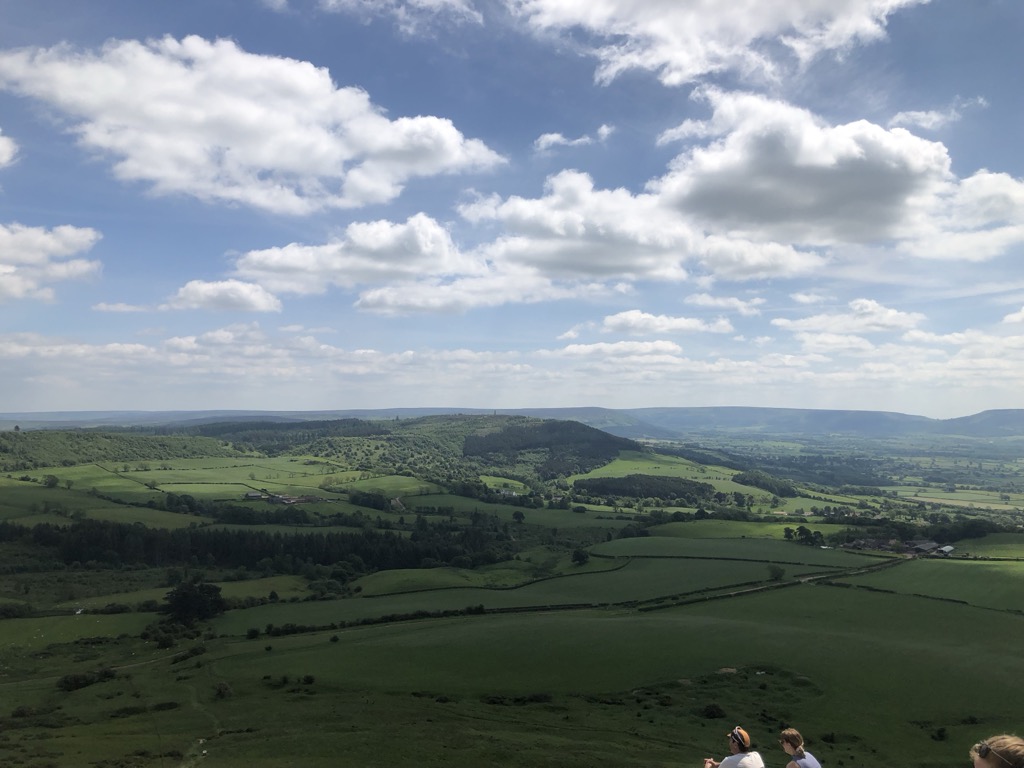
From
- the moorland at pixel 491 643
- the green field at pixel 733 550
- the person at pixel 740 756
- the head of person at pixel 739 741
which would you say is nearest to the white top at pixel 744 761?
the person at pixel 740 756

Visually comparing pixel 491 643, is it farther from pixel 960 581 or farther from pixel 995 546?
pixel 995 546

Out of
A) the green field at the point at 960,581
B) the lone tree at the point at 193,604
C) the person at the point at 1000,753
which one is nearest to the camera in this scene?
the person at the point at 1000,753

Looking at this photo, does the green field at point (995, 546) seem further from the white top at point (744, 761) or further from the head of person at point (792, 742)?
the white top at point (744, 761)

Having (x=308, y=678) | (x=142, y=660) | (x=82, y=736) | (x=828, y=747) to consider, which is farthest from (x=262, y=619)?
(x=828, y=747)

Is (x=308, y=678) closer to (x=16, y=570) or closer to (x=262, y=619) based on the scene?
(x=262, y=619)

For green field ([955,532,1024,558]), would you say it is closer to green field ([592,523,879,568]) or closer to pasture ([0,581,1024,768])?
green field ([592,523,879,568])

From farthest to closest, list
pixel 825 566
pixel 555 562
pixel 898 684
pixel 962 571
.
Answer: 1. pixel 555 562
2. pixel 825 566
3. pixel 962 571
4. pixel 898 684

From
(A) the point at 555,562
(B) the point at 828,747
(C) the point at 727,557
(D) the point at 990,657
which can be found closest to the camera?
(B) the point at 828,747
